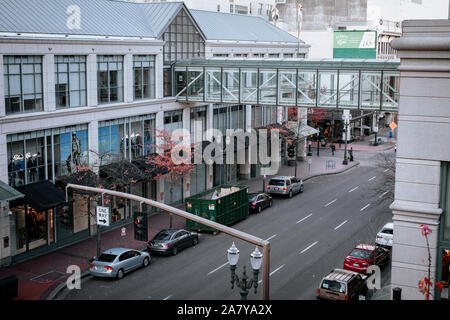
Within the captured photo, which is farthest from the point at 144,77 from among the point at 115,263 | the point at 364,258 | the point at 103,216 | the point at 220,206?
the point at 364,258

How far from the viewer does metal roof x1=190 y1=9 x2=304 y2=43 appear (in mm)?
51656

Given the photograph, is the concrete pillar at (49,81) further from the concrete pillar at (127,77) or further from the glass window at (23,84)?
the concrete pillar at (127,77)

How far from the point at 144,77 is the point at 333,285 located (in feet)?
72.2

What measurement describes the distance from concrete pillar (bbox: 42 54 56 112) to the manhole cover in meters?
9.24

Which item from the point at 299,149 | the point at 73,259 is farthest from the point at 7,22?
the point at 299,149

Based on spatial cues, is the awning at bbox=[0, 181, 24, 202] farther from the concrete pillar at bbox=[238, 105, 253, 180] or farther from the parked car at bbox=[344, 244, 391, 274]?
the concrete pillar at bbox=[238, 105, 253, 180]

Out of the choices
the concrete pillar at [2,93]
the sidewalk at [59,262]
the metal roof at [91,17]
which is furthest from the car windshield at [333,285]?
the metal roof at [91,17]

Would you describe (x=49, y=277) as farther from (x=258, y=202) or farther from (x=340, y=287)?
(x=258, y=202)

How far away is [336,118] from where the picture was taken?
258 ft

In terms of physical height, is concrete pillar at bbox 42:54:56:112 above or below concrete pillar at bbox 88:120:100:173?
above

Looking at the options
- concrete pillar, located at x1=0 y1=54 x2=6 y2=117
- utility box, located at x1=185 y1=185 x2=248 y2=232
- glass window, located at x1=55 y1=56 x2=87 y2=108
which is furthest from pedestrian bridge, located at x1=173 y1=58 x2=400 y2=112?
concrete pillar, located at x1=0 y1=54 x2=6 y2=117

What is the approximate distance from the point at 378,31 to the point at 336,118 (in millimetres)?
18487

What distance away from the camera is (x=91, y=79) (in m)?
35.4

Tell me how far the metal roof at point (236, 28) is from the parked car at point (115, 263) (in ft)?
82.0
